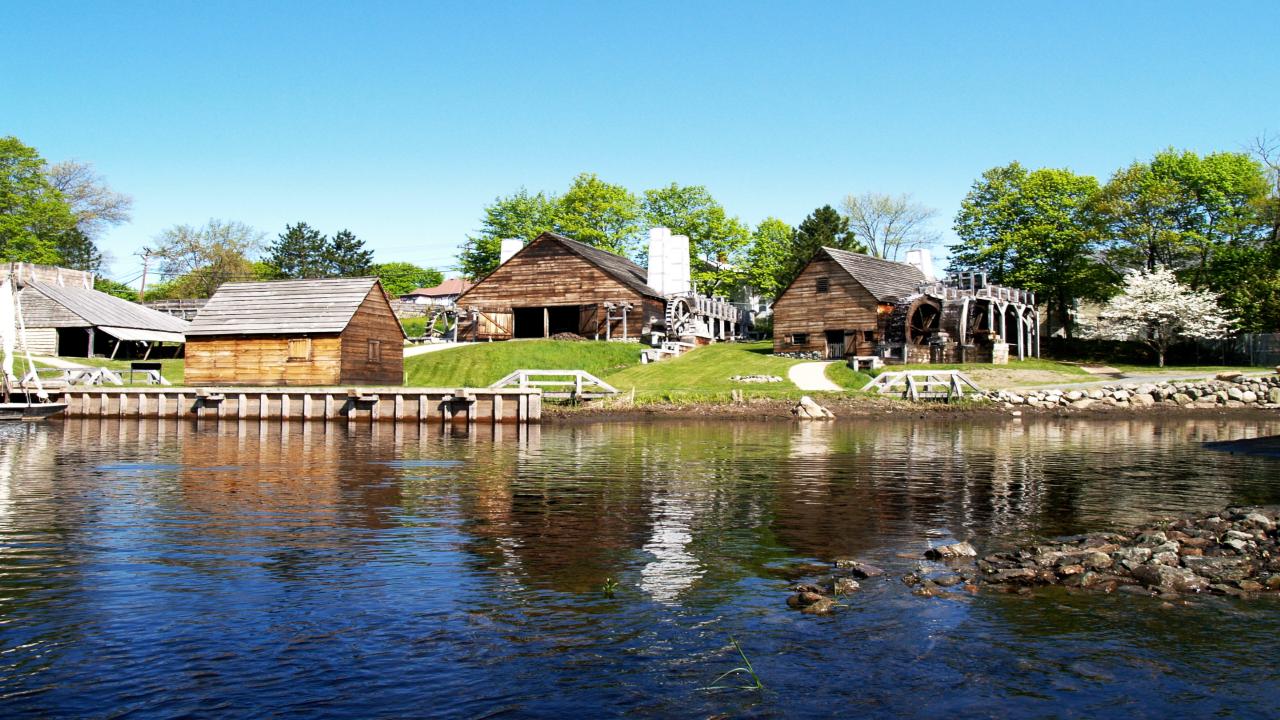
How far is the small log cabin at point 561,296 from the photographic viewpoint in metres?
57.6

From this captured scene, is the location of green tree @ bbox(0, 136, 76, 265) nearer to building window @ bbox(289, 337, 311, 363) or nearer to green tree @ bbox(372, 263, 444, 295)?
green tree @ bbox(372, 263, 444, 295)

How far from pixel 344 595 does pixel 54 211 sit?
81.8 metres

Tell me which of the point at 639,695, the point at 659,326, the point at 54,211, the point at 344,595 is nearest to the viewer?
the point at 639,695

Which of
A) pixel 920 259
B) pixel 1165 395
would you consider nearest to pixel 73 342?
pixel 920 259

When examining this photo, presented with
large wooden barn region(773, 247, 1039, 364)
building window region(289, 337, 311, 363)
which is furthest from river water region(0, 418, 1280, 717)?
large wooden barn region(773, 247, 1039, 364)

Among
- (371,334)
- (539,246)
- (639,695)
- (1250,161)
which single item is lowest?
(639,695)

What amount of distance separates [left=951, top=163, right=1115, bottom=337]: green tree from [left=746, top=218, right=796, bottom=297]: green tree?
15007 millimetres

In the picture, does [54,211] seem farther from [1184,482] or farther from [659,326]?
[1184,482]

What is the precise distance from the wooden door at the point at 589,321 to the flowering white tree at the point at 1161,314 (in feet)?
101

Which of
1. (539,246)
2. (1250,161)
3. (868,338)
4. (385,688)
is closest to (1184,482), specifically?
(385,688)

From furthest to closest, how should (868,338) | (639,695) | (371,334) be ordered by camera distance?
(868,338)
(371,334)
(639,695)

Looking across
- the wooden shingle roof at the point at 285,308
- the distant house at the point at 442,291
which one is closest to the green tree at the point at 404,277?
the distant house at the point at 442,291

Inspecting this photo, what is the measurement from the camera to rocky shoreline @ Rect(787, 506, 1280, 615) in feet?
30.6

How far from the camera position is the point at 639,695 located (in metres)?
6.61
